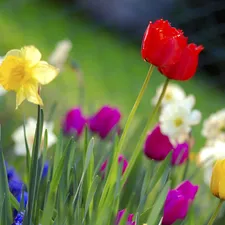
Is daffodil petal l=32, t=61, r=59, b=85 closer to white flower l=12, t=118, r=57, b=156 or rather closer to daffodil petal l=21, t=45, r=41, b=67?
daffodil petal l=21, t=45, r=41, b=67

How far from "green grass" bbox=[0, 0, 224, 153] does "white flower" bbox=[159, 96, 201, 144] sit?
2.03 m

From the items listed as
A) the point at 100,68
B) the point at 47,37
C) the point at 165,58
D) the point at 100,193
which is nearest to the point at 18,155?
the point at 100,193

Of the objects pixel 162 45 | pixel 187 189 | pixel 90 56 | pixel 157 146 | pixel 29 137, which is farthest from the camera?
pixel 90 56

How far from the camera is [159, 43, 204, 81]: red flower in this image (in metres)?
1.12

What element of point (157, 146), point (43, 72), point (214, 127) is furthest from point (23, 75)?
point (214, 127)

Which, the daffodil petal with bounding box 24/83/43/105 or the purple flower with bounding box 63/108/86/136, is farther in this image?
the purple flower with bounding box 63/108/86/136

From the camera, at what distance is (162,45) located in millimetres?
1089

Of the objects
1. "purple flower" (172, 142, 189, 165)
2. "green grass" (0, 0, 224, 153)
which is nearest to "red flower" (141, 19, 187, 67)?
"purple flower" (172, 142, 189, 165)

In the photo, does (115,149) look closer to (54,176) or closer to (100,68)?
(54,176)

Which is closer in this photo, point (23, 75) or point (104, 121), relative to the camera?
point (23, 75)

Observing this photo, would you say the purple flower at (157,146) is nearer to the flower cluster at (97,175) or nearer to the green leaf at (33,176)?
the flower cluster at (97,175)

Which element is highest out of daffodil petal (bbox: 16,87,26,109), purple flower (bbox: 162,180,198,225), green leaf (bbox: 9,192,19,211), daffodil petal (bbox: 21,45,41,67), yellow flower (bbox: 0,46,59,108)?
daffodil petal (bbox: 21,45,41,67)

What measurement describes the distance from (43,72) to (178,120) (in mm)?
529

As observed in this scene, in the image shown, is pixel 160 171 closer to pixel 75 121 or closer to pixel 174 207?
pixel 174 207
